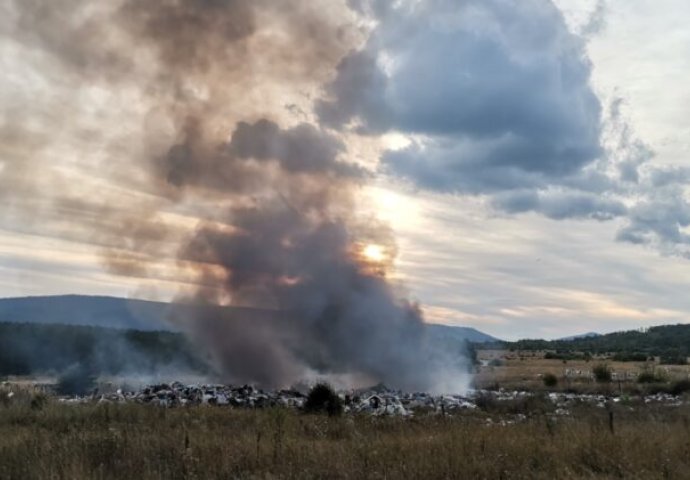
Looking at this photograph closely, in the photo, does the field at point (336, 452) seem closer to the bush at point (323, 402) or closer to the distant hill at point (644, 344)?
the bush at point (323, 402)

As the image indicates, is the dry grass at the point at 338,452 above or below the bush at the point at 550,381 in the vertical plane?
below

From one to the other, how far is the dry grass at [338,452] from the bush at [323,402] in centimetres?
629

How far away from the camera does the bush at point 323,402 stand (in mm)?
22541

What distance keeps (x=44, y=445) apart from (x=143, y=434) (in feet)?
6.56

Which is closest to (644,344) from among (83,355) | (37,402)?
(83,355)

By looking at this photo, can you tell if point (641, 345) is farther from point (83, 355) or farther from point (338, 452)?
point (338, 452)

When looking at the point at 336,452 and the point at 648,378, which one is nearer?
the point at 336,452

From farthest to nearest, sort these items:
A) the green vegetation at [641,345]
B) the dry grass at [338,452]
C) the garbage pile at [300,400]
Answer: the green vegetation at [641,345] → the garbage pile at [300,400] → the dry grass at [338,452]

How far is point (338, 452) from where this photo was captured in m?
11.8

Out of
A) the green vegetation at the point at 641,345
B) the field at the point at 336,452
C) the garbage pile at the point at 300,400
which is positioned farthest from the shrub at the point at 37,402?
the green vegetation at the point at 641,345

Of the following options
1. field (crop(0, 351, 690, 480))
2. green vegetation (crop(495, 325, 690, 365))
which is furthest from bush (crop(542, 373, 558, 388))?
green vegetation (crop(495, 325, 690, 365))

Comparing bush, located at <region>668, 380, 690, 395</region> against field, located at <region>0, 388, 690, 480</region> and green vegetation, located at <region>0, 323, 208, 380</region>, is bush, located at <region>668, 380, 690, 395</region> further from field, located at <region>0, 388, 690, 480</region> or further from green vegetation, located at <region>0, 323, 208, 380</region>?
green vegetation, located at <region>0, 323, 208, 380</region>

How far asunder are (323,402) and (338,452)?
11.8 metres

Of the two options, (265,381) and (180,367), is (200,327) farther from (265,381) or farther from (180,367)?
(180,367)
